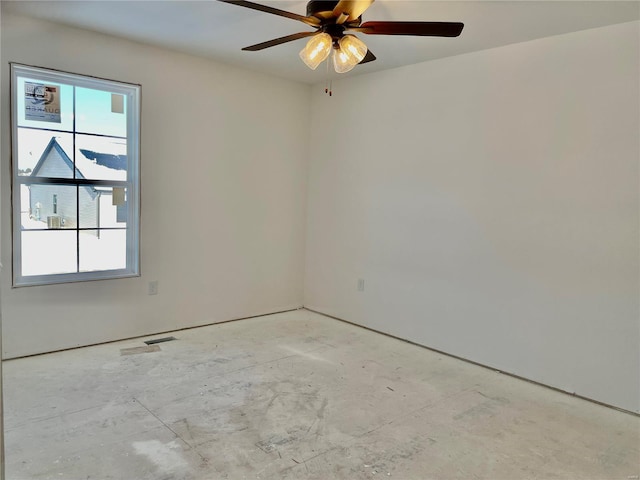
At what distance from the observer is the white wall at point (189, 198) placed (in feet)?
11.1

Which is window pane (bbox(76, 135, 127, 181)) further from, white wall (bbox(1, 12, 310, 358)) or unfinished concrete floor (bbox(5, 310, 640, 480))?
unfinished concrete floor (bbox(5, 310, 640, 480))

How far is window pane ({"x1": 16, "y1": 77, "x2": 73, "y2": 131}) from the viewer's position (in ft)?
10.8

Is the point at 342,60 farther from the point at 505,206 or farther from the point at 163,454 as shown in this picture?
the point at 163,454

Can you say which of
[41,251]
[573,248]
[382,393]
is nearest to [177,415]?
[382,393]

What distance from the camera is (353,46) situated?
2.36 m

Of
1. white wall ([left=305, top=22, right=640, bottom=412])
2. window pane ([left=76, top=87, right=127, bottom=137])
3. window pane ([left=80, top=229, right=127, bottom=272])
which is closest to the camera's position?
white wall ([left=305, top=22, right=640, bottom=412])

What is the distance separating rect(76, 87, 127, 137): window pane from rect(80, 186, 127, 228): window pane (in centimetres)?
48

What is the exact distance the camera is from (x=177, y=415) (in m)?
2.57

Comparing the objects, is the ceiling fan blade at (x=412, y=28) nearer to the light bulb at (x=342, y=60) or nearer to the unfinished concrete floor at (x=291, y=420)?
the light bulb at (x=342, y=60)

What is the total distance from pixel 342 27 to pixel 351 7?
0.81ft

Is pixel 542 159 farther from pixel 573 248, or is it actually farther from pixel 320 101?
pixel 320 101

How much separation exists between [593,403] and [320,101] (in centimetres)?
368

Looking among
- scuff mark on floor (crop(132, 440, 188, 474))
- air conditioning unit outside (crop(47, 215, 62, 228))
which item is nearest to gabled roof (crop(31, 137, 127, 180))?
air conditioning unit outside (crop(47, 215, 62, 228))

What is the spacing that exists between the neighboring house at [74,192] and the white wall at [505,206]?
217 centimetres
